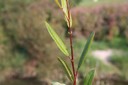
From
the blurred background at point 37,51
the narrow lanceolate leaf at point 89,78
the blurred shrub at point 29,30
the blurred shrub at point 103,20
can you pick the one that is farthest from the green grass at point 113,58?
the narrow lanceolate leaf at point 89,78

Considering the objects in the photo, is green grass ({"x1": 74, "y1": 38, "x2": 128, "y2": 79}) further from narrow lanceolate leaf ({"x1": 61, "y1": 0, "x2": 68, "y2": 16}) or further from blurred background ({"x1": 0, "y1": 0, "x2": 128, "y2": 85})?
narrow lanceolate leaf ({"x1": 61, "y1": 0, "x2": 68, "y2": 16})

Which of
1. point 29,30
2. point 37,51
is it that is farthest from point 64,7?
point 37,51

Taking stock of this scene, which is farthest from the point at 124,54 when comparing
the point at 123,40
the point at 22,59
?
the point at 22,59

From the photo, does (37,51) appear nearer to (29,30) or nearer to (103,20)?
(29,30)

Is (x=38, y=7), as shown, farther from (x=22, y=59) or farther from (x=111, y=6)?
(x=111, y=6)

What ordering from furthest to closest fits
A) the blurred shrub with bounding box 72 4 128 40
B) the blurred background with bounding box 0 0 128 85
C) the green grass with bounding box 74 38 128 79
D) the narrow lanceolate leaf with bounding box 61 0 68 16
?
the blurred shrub with bounding box 72 4 128 40, the green grass with bounding box 74 38 128 79, the blurred background with bounding box 0 0 128 85, the narrow lanceolate leaf with bounding box 61 0 68 16

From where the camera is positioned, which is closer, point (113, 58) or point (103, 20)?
point (113, 58)

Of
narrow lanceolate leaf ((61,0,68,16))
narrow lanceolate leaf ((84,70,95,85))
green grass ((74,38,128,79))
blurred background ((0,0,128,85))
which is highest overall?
narrow lanceolate leaf ((61,0,68,16))

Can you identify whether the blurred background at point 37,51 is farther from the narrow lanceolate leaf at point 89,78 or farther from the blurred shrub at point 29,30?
the narrow lanceolate leaf at point 89,78

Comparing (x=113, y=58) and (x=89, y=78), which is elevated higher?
(x=89, y=78)

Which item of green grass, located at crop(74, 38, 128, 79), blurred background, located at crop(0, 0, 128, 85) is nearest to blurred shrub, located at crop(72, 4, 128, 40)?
green grass, located at crop(74, 38, 128, 79)
